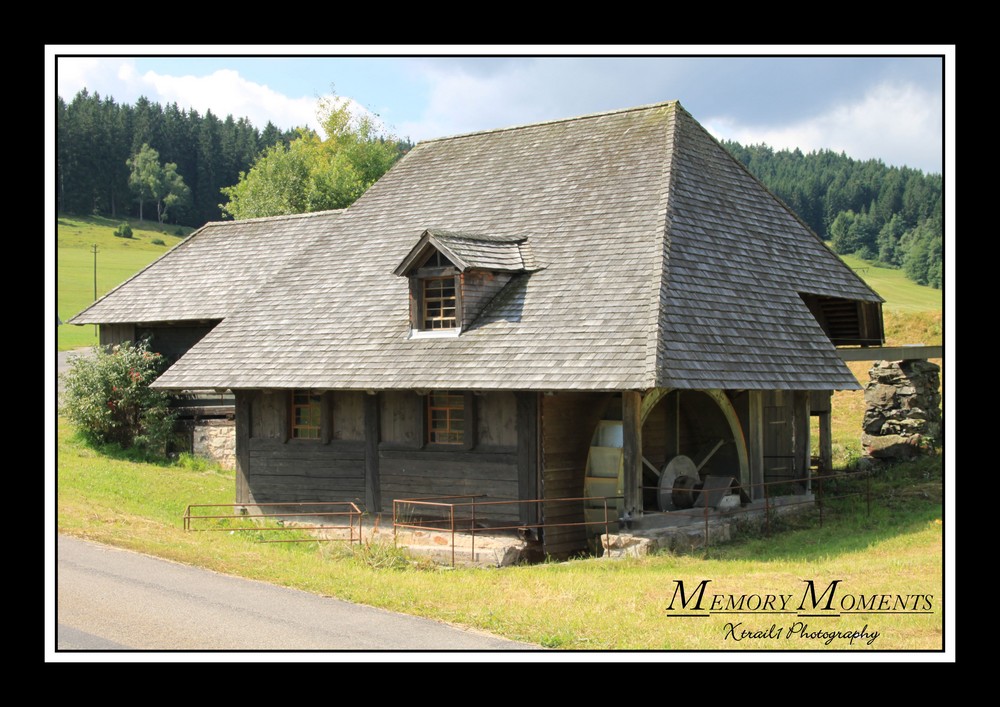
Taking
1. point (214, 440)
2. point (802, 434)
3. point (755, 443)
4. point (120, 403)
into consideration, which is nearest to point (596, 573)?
point (755, 443)

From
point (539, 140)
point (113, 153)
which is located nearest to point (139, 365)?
point (539, 140)

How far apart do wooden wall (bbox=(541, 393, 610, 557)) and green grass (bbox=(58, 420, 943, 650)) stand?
2.24m

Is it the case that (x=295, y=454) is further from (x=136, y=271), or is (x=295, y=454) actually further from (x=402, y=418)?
(x=136, y=271)

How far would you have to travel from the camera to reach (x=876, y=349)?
24.4 metres

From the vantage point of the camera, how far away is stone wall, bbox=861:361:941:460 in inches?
1006

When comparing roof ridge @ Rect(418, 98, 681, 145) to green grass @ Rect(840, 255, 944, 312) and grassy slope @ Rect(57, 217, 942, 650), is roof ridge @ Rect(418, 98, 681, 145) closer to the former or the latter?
grassy slope @ Rect(57, 217, 942, 650)

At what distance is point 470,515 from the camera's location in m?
18.4

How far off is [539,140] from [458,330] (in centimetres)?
668

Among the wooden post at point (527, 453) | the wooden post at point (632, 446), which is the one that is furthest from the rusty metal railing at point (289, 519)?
the wooden post at point (632, 446)

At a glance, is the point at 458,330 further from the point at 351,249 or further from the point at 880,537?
the point at 880,537

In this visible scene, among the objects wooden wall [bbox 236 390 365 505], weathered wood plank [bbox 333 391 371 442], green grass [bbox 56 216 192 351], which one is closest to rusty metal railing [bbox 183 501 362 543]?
wooden wall [bbox 236 390 365 505]

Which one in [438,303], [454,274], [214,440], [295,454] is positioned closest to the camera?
[454,274]

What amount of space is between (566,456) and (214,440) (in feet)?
40.8

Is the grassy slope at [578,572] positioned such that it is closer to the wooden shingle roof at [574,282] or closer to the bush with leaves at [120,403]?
the wooden shingle roof at [574,282]
